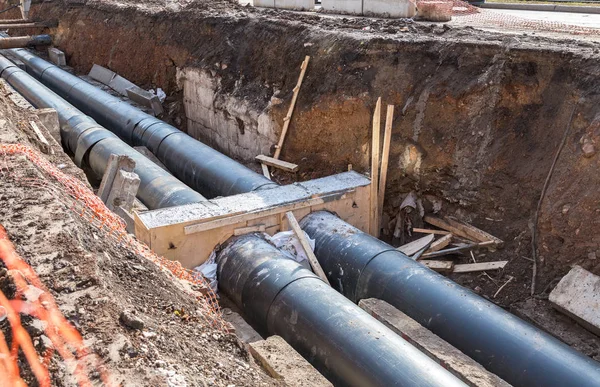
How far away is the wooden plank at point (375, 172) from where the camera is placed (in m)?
9.96

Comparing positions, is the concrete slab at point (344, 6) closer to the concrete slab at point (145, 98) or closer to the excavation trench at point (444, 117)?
the excavation trench at point (444, 117)

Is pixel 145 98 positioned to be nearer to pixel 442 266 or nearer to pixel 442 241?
pixel 442 241

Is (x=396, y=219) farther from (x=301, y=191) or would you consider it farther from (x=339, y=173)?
(x=301, y=191)

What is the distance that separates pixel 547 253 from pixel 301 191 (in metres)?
3.63

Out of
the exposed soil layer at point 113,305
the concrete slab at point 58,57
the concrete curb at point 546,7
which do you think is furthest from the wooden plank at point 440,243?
the concrete slab at point 58,57

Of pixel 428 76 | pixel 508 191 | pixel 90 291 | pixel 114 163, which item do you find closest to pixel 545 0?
pixel 428 76

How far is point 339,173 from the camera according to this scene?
10.5 meters

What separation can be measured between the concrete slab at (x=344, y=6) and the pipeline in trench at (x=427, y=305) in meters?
7.77

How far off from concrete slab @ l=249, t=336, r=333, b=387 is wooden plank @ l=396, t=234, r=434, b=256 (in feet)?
12.3

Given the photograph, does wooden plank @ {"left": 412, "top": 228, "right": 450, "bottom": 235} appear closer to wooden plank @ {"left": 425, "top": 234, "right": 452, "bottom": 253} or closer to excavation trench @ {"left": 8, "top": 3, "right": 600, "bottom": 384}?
wooden plank @ {"left": 425, "top": 234, "right": 452, "bottom": 253}

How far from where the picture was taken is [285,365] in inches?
224

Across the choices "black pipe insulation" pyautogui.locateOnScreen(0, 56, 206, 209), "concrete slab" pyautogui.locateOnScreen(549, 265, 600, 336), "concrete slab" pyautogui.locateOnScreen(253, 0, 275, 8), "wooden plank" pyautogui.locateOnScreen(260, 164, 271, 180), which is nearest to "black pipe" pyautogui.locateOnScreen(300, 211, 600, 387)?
"concrete slab" pyautogui.locateOnScreen(549, 265, 600, 336)

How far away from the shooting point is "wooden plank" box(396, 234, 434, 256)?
368 inches

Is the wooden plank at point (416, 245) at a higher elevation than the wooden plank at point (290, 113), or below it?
below
